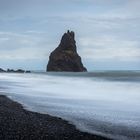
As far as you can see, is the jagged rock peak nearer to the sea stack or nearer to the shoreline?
the sea stack

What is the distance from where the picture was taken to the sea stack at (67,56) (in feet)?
594

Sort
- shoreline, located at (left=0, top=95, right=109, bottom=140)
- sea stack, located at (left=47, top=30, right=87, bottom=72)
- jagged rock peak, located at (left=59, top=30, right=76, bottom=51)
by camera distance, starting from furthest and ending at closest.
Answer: jagged rock peak, located at (left=59, top=30, right=76, bottom=51), sea stack, located at (left=47, top=30, right=87, bottom=72), shoreline, located at (left=0, top=95, right=109, bottom=140)

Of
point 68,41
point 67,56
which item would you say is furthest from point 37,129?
point 68,41

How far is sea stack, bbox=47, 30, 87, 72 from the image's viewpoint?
181 metres

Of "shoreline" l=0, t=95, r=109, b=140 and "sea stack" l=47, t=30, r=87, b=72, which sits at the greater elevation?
"sea stack" l=47, t=30, r=87, b=72

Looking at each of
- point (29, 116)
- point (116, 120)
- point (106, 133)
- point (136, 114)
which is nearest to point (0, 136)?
point (106, 133)

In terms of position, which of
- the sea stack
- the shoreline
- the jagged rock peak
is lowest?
the shoreline

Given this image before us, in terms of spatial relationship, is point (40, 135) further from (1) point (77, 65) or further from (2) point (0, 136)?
(1) point (77, 65)

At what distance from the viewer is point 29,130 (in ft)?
62.2

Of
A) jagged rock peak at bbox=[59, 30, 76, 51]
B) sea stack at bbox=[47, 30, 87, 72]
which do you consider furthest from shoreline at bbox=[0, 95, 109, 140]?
jagged rock peak at bbox=[59, 30, 76, 51]

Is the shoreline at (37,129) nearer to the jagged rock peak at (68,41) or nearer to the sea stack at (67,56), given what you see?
the sea stack at (67,56)

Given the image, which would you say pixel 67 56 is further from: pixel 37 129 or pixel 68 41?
pixel 37 129

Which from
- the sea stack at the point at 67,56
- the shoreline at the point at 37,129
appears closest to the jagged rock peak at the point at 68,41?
the sea stack at the point at 67,56

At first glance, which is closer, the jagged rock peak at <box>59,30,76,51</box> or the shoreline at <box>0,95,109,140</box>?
the shoreline at <box>0,95,109,140</box>
